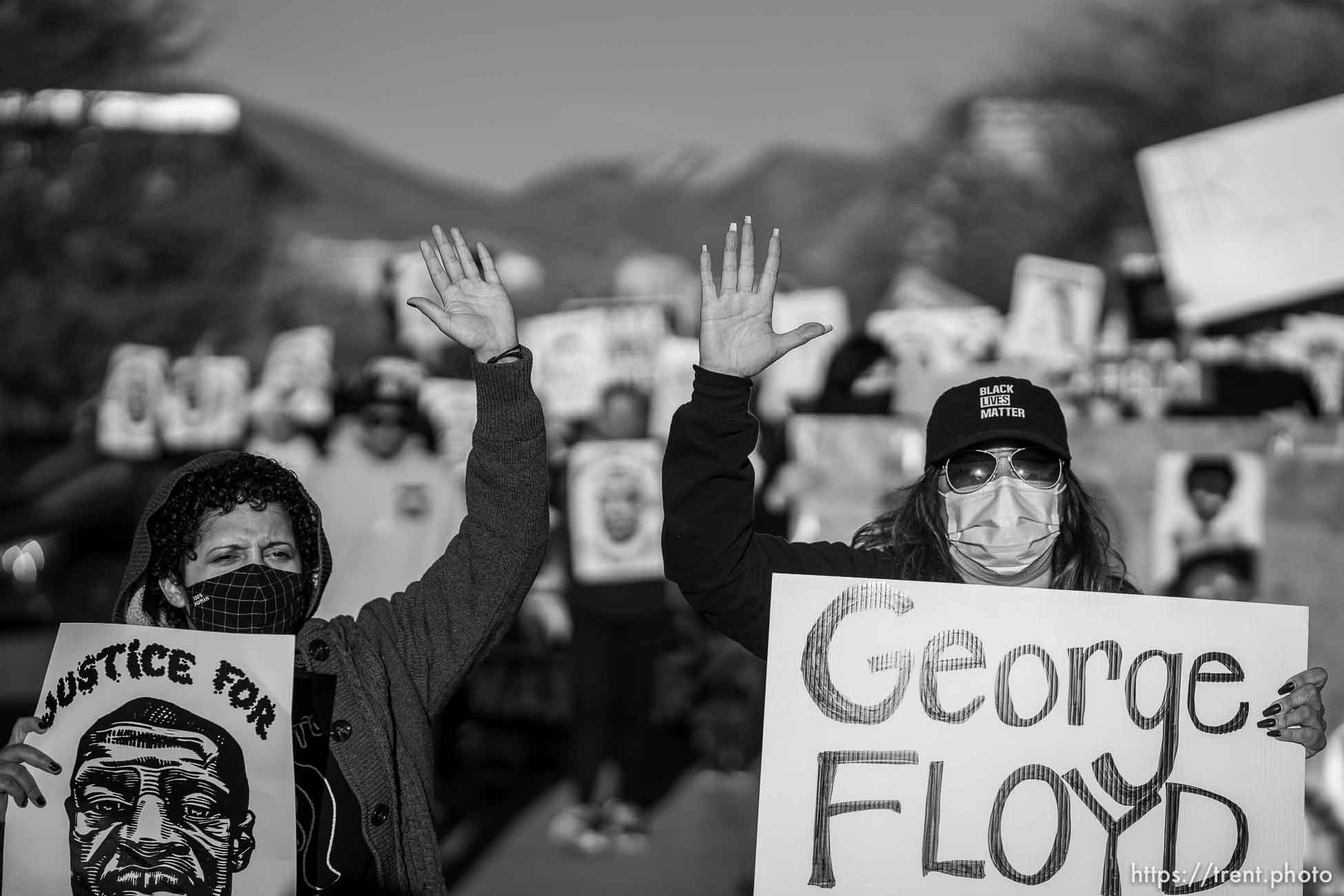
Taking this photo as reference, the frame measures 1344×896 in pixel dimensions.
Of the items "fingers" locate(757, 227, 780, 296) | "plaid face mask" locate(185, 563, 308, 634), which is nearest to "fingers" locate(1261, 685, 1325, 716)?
"fingers" locate(757, 227, 780, 296)

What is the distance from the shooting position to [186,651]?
260 centimetres

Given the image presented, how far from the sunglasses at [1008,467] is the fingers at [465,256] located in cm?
93

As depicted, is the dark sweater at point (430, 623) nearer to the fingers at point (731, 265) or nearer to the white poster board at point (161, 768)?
the white poster board at point (161, 768)

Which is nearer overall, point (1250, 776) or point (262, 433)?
point (1250, 776)

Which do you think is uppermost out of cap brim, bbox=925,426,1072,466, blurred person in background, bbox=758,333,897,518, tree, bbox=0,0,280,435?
tree, bbox=0,0,280,435

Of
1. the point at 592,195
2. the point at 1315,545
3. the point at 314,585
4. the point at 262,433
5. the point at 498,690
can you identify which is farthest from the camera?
the point at 592,195

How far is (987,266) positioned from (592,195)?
711 inches

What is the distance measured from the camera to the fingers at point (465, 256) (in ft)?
9.20

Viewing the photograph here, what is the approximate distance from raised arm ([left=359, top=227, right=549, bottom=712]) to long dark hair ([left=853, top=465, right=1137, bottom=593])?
0.70m

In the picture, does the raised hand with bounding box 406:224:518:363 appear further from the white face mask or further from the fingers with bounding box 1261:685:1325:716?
the fingers with bounding box 1261:685:1325:716

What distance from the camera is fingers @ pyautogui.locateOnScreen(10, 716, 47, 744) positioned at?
99.4 inches

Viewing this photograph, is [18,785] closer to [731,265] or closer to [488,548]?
[488,548]

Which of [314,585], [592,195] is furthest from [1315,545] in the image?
[592,195]

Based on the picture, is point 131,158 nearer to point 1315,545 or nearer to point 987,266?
point 987,266
